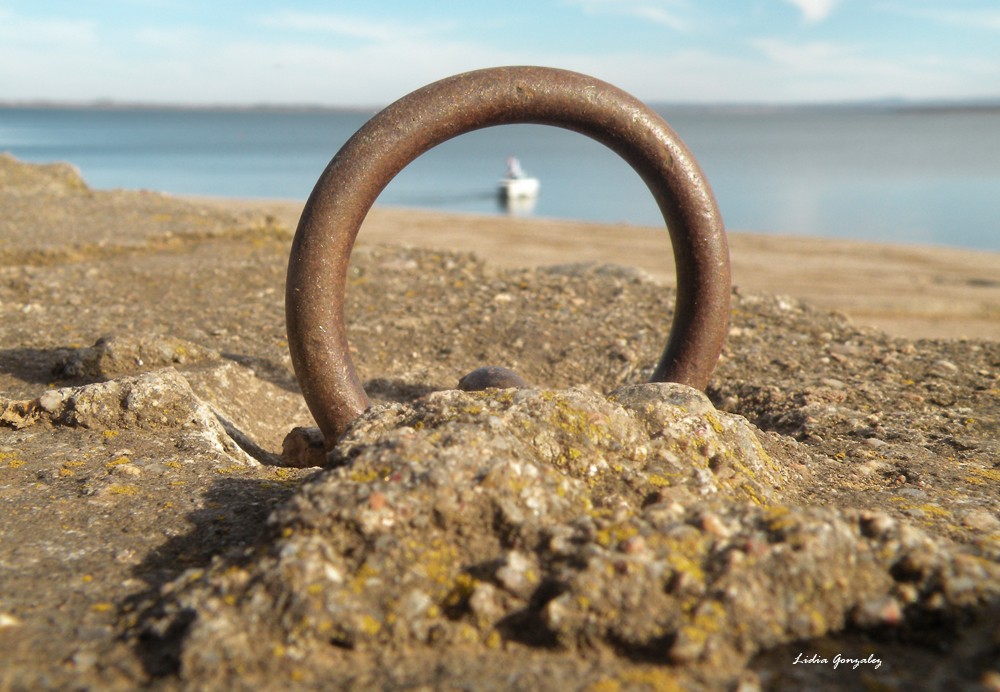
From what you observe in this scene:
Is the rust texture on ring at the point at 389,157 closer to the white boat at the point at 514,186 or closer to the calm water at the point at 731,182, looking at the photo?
the calm water at the point at 731,182

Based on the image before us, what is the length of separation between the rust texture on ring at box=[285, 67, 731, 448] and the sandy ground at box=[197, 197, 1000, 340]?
16.1 ft

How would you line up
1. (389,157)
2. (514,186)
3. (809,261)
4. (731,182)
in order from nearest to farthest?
(389,157), (809,261), (514,186), (731,182)

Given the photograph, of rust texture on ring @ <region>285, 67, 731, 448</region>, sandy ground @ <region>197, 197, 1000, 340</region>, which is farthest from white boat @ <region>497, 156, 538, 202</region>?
rust texture on ring @ <region>285, 67, 731, 448</region>

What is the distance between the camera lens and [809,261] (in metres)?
15.2

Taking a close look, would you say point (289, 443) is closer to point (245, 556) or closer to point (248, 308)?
point (245, 556)

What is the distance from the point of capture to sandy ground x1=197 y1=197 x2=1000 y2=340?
11.0 m

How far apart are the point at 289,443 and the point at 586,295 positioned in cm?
274

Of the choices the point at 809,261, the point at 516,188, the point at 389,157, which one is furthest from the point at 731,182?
the point at 389,157

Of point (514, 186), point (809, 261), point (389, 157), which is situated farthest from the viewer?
point (514, 186)

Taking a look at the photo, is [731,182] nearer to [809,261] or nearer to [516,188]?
[516,188]

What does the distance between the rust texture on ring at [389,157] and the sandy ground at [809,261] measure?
16.1 feet

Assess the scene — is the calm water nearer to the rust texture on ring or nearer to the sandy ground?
the sandy ground

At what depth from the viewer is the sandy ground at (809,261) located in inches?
432

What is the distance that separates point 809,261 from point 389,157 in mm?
13007
